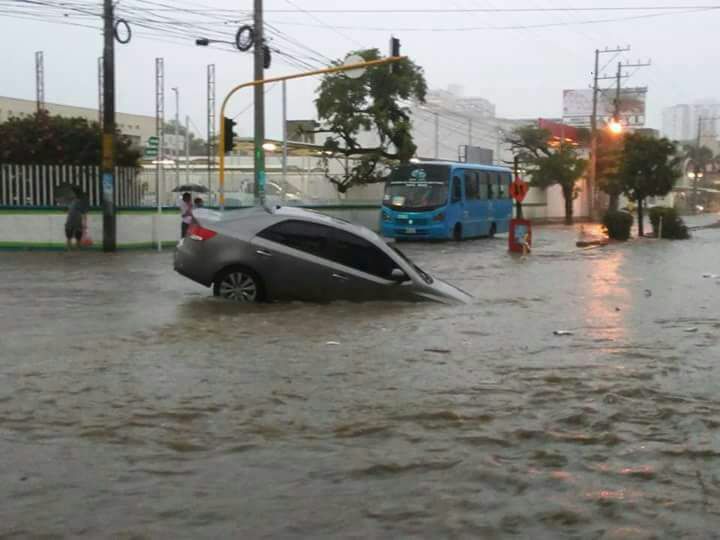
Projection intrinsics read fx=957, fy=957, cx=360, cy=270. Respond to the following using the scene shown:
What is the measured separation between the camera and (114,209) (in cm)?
2502

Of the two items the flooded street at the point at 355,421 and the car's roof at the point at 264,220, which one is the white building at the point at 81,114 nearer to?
the car's roof at the point at 264,220

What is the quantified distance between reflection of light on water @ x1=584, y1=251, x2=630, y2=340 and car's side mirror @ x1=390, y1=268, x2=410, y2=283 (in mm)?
2591

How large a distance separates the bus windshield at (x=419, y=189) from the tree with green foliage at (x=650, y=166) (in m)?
9.57

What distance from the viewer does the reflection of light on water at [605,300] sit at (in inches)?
480

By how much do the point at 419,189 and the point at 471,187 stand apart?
9.06 ft

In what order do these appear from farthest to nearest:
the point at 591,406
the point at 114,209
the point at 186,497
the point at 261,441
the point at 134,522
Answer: the point at 114,209 < the point at 591,406 < the point at 261,441 < the point at 186,497 < the point at 134,522

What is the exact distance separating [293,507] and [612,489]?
1.83m

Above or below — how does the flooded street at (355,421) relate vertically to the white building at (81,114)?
below

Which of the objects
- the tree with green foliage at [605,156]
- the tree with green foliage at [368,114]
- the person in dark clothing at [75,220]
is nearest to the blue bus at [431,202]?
the tree with green foliage at [368,114]

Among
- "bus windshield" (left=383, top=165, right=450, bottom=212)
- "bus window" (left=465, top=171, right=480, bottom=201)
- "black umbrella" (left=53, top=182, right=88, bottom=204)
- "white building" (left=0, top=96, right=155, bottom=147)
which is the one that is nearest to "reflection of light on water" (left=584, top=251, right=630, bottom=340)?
"bus windshield" (left=383, top=165, right=450, bottom=212)

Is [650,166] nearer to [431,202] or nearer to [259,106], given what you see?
[431,202]

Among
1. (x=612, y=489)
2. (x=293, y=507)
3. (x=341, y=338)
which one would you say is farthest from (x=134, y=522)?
(x=341, y=338)

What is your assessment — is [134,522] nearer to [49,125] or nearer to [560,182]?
[49,125]

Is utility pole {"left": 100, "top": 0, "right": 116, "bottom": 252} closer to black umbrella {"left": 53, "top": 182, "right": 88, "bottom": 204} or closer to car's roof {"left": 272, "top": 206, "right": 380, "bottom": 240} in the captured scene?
black umbrella {"left": 53, "top": 182, "right": 88, "bottom": 204}
